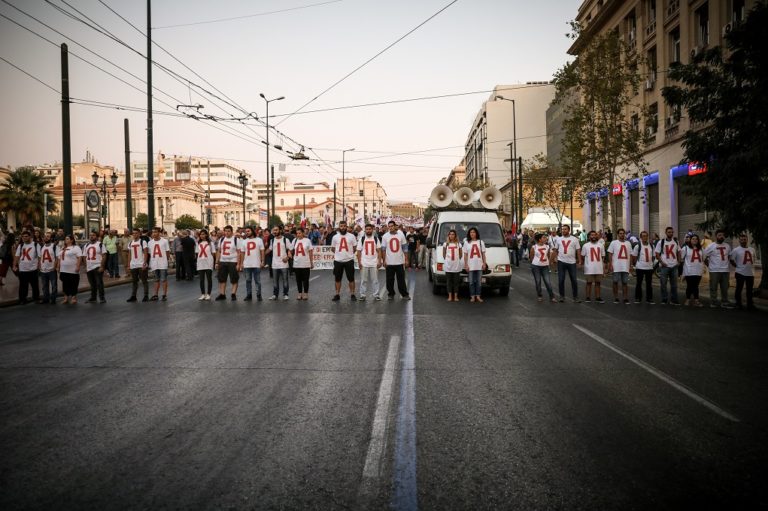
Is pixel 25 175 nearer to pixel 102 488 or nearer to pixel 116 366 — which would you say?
pixel 116 366

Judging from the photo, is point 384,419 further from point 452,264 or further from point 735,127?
point 735,127

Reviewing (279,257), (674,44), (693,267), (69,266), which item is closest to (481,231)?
(693,267)

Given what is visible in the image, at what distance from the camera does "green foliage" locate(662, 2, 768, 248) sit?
1121 centimetres

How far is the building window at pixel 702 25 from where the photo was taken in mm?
24812

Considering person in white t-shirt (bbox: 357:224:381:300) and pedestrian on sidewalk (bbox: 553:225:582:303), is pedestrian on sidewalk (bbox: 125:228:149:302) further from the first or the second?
pedestrian on sidewalk (bbox: 553:225:582:303)

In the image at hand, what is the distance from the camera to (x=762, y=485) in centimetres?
323

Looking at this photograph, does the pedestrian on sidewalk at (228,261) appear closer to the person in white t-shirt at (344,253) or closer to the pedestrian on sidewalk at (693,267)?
the person in white t-shirt at (344,253)

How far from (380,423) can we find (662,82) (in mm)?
29614

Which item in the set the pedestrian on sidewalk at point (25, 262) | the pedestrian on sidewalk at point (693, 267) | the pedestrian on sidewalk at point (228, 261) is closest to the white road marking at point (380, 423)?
the pedestrian on sidewalk at point (228, 261)

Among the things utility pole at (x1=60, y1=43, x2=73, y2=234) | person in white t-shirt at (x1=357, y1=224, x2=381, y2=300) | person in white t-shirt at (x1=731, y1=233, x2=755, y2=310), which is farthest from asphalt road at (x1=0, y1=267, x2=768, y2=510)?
utility pole at (x1=60, y1=43, x2=73, y2=234)

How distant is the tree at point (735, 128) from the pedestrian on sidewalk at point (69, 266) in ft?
48.5

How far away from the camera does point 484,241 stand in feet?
48.2

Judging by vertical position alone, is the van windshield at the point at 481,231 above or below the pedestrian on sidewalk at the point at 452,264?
above

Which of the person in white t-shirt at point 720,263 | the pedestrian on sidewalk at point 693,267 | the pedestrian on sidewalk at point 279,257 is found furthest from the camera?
the pedestrian on sidewalk at point 279,257
